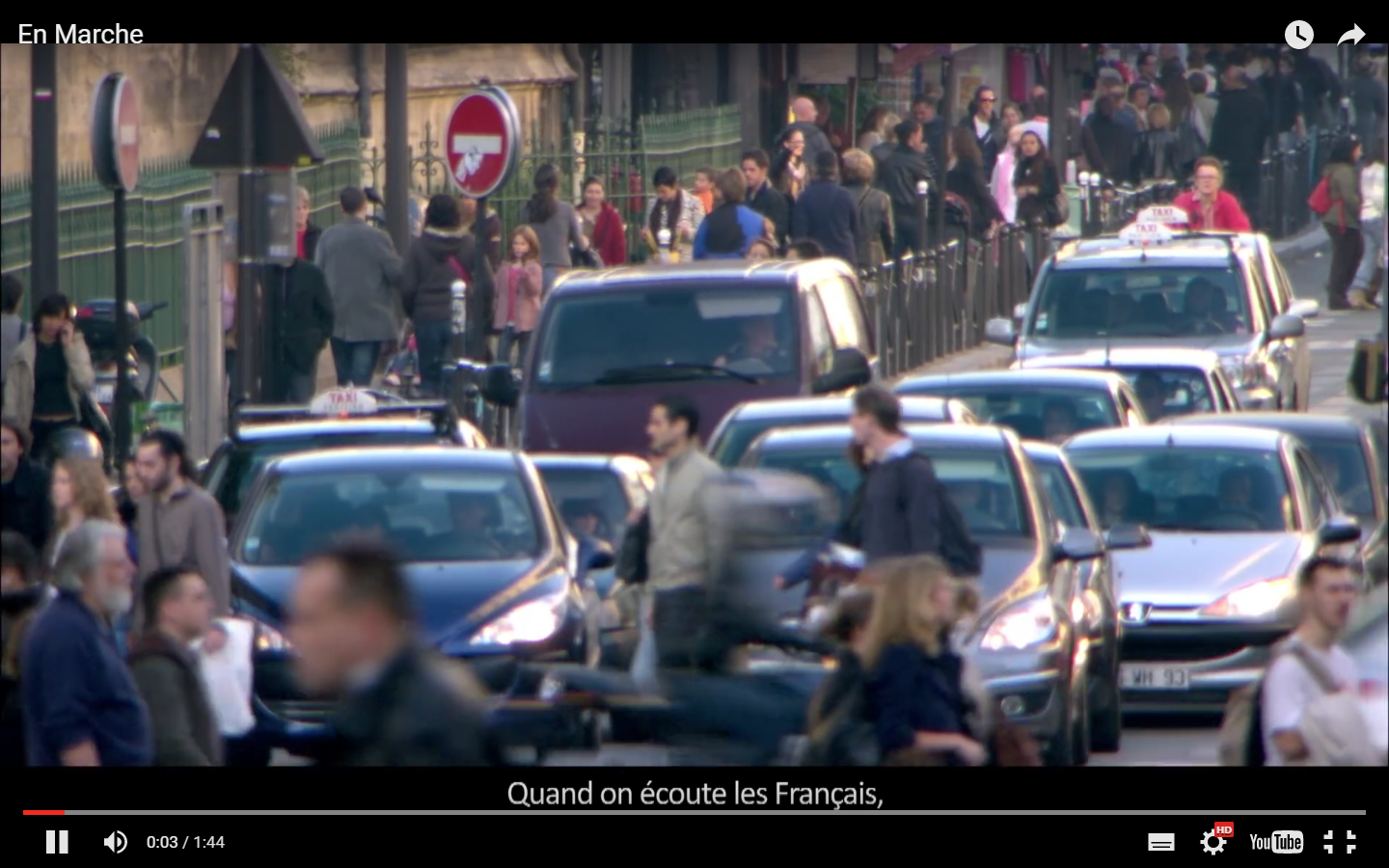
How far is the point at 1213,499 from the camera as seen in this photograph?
14.0m

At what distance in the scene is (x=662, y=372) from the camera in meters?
15.7

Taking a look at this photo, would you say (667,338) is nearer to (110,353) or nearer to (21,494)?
(110,353)

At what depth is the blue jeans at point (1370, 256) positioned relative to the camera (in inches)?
1281

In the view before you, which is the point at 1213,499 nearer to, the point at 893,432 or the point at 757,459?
the point at 757,459

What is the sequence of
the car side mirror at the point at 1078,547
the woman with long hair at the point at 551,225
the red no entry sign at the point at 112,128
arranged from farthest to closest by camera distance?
the woman with long hair at the point at 551,225 → the red no entry sign at the point at 112,128 → the car side mirror at the point at 1078,547

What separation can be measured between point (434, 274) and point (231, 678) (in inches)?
412

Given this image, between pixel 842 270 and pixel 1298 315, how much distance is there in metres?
4.66

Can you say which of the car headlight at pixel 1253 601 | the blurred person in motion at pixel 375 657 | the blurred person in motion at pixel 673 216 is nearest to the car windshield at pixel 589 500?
the car headlight at pixel 1253 601

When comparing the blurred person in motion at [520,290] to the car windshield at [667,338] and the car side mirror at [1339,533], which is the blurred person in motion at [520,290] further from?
the car side mirror at [1339,533]

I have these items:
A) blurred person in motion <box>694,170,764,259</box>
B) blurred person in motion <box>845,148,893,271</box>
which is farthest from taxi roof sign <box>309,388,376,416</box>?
blurred person in motion <box>845,148,893,271</box>

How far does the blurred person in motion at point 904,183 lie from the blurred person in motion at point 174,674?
1978 cm

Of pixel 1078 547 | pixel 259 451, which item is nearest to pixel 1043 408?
pixel 259 451
